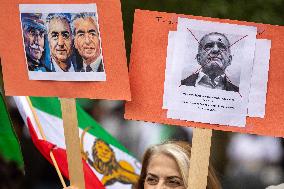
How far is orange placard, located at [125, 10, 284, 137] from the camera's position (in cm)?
183

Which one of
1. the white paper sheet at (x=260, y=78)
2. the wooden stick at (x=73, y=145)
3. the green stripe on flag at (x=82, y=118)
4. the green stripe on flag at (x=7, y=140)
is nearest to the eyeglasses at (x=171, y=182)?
the wooden stick at (x=73, y=145)

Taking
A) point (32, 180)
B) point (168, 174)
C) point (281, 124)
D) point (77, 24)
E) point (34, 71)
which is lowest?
point (32, 180)

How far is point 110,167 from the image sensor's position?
305cm

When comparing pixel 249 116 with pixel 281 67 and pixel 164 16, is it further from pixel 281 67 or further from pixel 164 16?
pixel 164 16

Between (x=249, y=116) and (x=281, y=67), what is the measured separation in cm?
15

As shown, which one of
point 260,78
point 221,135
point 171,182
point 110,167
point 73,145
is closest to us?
point 260,78

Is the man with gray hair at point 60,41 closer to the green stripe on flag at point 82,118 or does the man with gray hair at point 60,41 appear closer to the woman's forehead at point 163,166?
the woman's forehead at point 163,166

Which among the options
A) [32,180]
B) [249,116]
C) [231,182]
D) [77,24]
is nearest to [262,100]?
[249,116]

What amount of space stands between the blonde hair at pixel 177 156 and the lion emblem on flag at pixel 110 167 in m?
0.44

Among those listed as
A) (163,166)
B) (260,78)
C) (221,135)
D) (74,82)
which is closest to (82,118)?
(221,135)

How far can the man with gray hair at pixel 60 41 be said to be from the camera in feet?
6.33

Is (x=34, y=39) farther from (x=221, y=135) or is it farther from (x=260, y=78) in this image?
(x=221, y=135)

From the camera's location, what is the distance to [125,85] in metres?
1.89

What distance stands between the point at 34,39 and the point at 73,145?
32cm
